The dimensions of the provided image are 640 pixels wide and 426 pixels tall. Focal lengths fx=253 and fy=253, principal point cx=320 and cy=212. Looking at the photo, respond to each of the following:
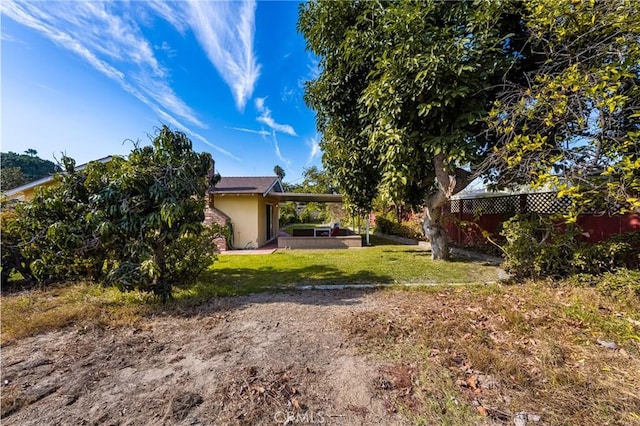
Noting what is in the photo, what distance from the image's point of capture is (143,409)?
7.68 feet

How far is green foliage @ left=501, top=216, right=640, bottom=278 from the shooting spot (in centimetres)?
538

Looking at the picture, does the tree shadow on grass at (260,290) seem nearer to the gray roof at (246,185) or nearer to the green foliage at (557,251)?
the green foliage at (557,251)

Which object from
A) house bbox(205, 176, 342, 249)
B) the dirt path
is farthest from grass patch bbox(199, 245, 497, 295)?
house bbox(205, 176, 342, 249)

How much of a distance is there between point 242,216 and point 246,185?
2037mm

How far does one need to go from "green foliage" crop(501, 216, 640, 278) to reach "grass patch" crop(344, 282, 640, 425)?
2.61 feet

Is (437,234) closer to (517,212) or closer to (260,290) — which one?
(517,212)

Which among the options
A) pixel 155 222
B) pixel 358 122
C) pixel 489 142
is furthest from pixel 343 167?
pixel 155 222

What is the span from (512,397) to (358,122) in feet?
26.5

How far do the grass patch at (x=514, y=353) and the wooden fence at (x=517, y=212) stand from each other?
1.91 metres

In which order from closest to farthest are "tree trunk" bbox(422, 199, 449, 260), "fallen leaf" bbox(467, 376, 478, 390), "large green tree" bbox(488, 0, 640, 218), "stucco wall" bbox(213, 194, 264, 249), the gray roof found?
1. "fallen leaf" bbox(467, 376, 478, 390)
2. "large green tree" bbox(488, 0, 640, 218)
3. "tree trunk" bbox(422, 199, 449, 260)
4. the gray roof
5. "stucco wall" bbox(213, 194, 264, 249)

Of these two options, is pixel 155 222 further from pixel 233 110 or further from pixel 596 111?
pixel 233 110

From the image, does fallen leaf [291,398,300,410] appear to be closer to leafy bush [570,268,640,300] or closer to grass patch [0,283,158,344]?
grass patch [0,283,158,344]

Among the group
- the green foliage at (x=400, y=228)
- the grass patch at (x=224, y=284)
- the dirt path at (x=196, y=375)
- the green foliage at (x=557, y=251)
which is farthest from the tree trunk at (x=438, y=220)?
the dirt path at (x=196, y=375)

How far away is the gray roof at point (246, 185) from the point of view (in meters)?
13.0
